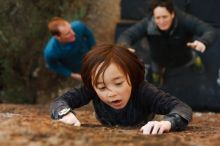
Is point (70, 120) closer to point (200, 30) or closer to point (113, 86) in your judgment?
point (113, 86)

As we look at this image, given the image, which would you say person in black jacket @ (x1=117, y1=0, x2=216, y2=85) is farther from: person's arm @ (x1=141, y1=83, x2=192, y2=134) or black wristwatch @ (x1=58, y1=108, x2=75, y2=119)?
black wristwatch @ (x1=58, y1=108, x2=75, y2=119)

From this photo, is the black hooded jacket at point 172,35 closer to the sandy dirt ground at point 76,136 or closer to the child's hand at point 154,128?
the child's hand at point 154,128

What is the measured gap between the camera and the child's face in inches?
104

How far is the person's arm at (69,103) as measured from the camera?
282cm

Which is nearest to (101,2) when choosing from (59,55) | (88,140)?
(59,55)

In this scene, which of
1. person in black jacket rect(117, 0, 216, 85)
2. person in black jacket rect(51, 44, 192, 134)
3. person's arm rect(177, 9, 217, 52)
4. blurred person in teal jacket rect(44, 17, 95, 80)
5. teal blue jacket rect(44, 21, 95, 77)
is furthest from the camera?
teal blue jacket rect(44, 21, 95, 77)

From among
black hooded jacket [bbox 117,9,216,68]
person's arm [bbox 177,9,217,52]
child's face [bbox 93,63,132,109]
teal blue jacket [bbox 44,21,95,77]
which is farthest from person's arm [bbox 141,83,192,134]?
teal blue jacket [bbox 44,21,95,77]

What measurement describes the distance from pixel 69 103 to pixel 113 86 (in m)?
0.41

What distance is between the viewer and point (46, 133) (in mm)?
2314

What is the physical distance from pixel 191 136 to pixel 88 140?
1.86ft

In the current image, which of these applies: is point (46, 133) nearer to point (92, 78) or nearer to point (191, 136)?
point (92, 78)

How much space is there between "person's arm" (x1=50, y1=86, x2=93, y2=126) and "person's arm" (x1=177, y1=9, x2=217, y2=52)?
73.2 inches

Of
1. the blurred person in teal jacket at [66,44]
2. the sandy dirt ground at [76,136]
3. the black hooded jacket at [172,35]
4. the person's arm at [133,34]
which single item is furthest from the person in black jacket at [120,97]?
the blurred person in teal jacket at [66,44]

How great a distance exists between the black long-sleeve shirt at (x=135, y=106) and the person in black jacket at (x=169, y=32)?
1725mm
